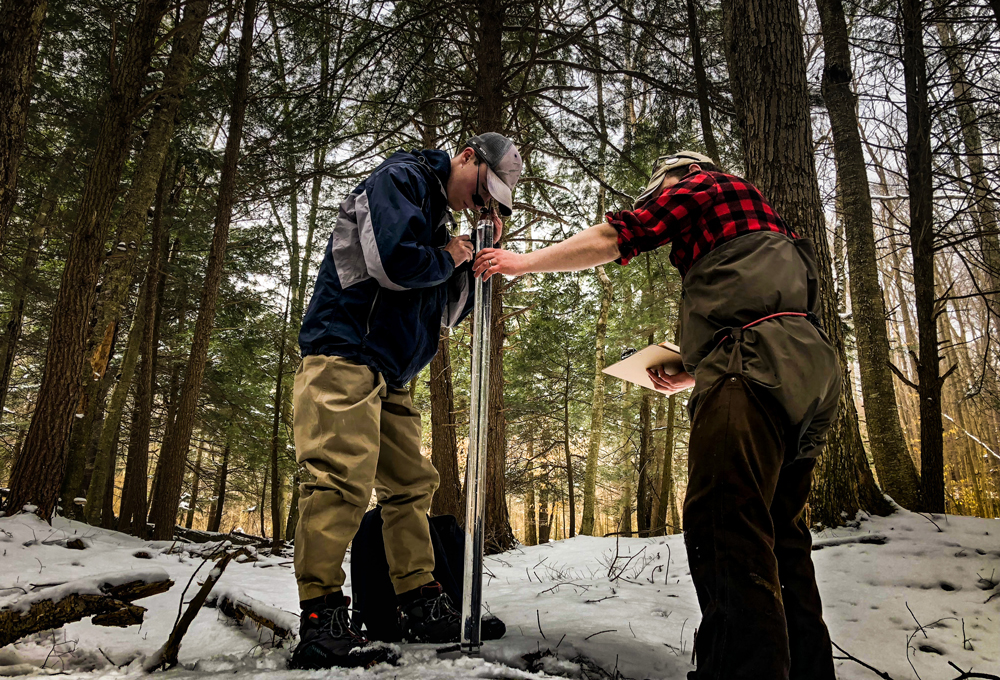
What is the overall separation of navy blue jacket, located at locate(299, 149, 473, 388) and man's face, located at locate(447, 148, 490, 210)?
0.14 meters

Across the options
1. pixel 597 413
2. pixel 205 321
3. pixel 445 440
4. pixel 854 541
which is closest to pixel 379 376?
pixel 854 541

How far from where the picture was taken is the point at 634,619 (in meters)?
2.31

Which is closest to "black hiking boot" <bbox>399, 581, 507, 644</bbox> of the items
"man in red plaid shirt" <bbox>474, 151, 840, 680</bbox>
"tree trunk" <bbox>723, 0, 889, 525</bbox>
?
"man in red plaid shirt" <bbox>474, 151, 840, 680</bbox>

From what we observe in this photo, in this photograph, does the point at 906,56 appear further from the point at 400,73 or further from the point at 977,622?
the point at 400,73

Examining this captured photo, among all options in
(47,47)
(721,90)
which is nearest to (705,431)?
(721,90)

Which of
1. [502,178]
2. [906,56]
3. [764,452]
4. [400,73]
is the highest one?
[400,73]

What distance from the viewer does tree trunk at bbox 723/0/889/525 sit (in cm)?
355

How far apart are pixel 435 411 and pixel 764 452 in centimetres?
540

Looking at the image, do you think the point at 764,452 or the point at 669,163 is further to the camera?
the point at 669,163

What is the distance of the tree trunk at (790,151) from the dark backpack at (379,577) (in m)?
2.57

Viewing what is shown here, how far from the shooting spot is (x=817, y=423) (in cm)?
171

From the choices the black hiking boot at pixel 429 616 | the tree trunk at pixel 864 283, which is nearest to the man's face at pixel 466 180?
the black hiking boot at pixel 429 616

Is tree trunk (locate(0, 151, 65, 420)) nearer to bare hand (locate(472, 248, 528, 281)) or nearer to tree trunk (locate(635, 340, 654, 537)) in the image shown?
bare hand (locate(472, 248, 528, 281))

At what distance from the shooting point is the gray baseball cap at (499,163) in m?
2.39
